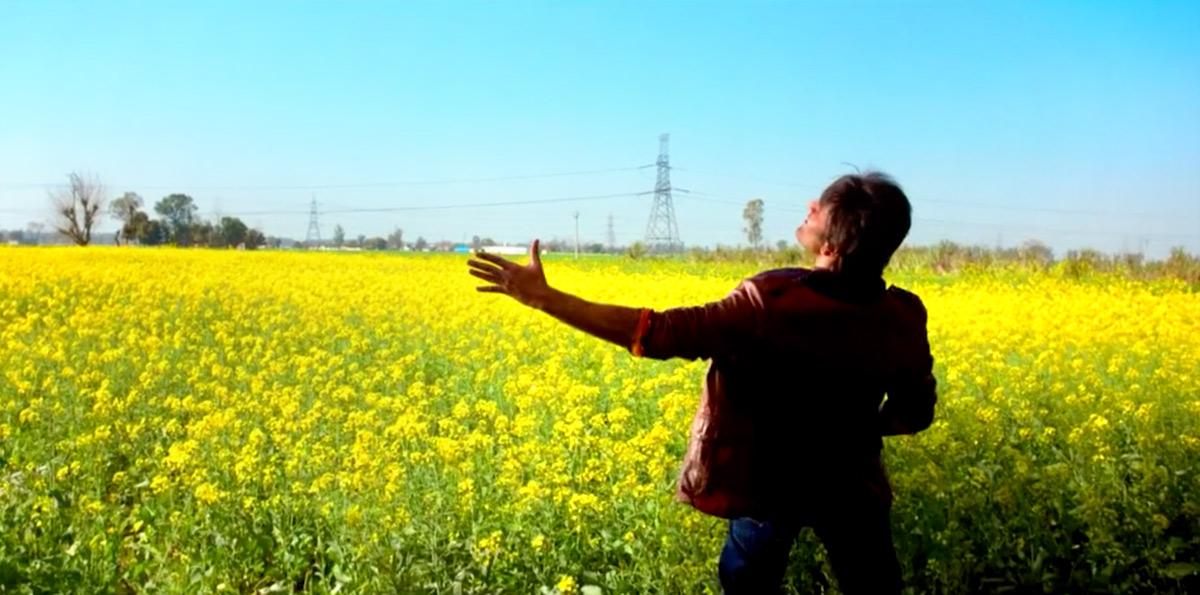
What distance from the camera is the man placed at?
2.15 m

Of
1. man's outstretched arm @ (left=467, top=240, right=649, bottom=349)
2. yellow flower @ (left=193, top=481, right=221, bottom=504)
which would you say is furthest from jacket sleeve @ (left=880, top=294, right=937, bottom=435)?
yellow flower @ (left=193, top=481, right=221, bottom=504)

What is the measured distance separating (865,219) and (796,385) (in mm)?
402

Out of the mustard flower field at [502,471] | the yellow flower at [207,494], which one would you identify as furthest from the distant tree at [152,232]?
the yellow flower at [207,494]

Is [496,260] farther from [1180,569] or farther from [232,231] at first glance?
[232,231]

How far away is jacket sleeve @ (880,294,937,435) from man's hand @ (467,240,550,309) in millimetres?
864

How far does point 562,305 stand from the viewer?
2.14 m

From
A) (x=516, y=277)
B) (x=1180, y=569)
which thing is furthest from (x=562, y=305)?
(x=1180, y=569)

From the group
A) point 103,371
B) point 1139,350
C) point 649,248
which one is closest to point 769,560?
point 1139,350

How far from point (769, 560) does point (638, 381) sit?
121 inches

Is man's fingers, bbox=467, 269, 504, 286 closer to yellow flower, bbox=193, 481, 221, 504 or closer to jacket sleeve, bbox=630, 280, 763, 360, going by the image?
jacket sleeve, bbox=630, 280, 763, 360

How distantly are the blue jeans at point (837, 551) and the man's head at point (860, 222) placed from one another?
2.04ft

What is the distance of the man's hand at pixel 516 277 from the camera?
2.14 meters

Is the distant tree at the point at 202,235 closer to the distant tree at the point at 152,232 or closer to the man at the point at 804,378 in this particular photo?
the distant tree at the point at 152,232

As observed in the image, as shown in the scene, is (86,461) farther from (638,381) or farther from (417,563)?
(638,381)
